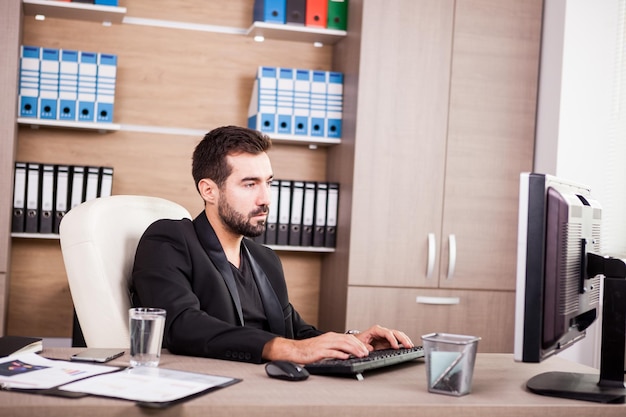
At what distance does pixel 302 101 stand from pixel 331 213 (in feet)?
1.85

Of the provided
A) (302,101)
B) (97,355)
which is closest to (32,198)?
(302,101)

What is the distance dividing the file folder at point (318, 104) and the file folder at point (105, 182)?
38.5 inches

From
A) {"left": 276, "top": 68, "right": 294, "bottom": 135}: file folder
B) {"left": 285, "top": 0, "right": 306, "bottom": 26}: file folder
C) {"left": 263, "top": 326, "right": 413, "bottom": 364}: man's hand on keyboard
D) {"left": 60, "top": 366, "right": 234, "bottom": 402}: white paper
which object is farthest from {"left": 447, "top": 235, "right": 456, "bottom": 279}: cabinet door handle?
{"left": 60, "top": 366, "right": 234, "bottom": 402}: white paper

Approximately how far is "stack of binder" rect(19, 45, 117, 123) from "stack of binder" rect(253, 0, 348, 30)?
0.74 metres

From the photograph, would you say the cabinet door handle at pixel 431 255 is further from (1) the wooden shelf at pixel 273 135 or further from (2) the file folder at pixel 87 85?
(2) the file folder at pixel 87 85

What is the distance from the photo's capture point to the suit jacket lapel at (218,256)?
2.10 m

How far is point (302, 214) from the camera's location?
12.3 ft

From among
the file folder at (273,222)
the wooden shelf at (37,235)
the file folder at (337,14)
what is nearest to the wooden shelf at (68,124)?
the wooden shelf at (37,235)

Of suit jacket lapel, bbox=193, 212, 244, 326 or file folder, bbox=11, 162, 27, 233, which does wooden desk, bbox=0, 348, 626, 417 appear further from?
file folder, bbox=11, 162, 27, 233

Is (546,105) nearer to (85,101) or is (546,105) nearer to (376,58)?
(376,58)

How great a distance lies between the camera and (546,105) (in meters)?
3.77

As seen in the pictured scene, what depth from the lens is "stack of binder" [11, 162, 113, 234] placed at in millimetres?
3447

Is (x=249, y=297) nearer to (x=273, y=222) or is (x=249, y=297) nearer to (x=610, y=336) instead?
(x=610, y=336)

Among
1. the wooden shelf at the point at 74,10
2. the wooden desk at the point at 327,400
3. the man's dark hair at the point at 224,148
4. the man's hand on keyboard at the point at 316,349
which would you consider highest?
the wooden shelf at the point at 74,10
